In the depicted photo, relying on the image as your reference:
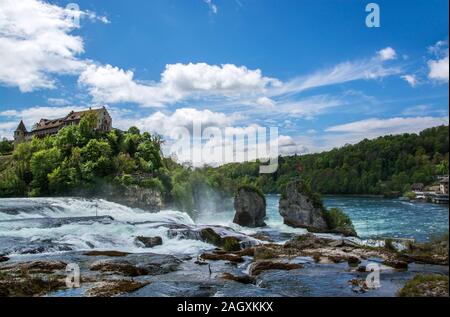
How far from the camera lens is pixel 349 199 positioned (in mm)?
53406

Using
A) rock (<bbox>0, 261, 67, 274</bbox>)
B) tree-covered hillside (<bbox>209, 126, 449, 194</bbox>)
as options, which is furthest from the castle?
rock (<bbox>0, 261, 67, 274</bbox>)

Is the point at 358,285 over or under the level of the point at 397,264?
over

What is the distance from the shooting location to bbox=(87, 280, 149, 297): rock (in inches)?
335

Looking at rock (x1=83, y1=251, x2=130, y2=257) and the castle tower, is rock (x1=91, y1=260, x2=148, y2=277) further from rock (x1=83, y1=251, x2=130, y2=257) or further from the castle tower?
the castle tower

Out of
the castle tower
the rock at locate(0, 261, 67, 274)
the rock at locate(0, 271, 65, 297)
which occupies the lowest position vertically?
the rock at locate(0, 261, 67, 274)

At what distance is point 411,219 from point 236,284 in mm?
29466

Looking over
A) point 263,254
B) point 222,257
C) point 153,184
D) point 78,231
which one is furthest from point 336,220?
point 78,231

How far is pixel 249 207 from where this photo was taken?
117ft

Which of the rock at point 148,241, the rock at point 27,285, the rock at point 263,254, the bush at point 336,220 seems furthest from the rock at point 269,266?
the bush at point 336,220

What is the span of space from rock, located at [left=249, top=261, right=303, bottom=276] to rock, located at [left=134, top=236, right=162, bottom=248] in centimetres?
583

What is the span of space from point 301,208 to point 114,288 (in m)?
26.6

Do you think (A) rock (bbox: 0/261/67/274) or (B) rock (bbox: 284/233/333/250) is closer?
(A) rock (bbox: 0/261/67/274)

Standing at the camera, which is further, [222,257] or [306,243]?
[306,243]

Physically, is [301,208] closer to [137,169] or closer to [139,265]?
[137,169]
